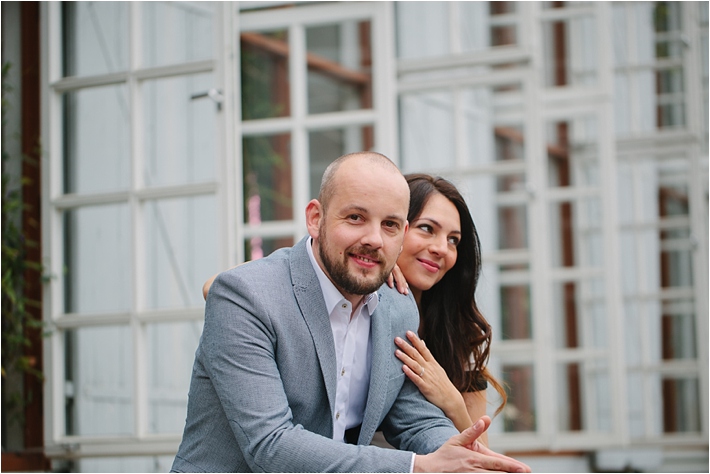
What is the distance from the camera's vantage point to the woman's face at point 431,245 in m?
2.60

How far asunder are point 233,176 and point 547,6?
498 centimetres

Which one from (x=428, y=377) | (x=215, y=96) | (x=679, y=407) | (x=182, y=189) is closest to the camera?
(x=428, y=377)

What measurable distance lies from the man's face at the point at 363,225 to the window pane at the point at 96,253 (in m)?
2.07

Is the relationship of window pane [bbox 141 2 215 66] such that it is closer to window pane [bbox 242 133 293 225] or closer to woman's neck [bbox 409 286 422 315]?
woman's neck [bbox 409 286 422 315]

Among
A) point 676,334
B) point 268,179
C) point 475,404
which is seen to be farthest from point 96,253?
point 676,334

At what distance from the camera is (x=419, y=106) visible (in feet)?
21.5

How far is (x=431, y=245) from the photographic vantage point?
260 cm

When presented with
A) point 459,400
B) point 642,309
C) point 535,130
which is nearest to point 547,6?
point 642,309

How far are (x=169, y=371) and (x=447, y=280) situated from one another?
1966 mm

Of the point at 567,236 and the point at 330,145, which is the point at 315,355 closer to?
the point at 330,145

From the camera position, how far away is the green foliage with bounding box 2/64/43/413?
3730 millimetres

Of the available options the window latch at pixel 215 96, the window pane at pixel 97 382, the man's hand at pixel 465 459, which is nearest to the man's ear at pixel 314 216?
the man's hand at pixel 465 459

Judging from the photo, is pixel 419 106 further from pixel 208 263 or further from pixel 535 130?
pixel 208 263

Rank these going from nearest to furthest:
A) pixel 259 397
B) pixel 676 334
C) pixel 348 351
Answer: pixel 259 397, pixel 348 351, pixel 676 334
